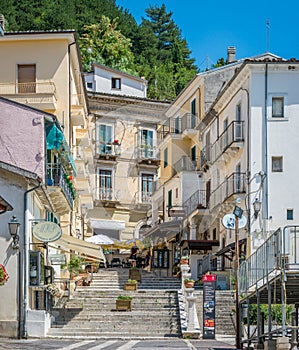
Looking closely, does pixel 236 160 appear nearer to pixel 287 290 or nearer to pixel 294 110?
pixel 294 110

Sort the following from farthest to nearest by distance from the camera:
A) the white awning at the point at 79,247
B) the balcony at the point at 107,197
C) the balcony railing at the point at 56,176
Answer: the balcony at the point at 107,197 < the white awning at the point at 79,247 < the balcony railing at the point at 56,176

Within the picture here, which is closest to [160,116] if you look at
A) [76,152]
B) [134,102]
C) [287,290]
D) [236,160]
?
[134,102]

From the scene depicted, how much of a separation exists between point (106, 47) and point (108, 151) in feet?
66.2

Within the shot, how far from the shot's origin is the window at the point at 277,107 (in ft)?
152

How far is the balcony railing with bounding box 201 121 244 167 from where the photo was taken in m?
Answer: 47.6

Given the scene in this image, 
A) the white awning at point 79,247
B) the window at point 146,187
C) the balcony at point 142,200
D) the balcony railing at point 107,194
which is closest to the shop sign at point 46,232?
the white awning at point 79,247

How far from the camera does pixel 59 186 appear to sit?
3809cm

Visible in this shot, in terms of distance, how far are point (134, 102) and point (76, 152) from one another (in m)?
16.7

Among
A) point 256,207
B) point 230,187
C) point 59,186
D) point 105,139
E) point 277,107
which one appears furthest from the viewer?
Answer: point 105,139

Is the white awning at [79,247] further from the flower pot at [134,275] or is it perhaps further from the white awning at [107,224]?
the white awning at [107,224]

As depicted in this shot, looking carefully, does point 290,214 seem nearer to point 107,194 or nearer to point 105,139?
point 105,139

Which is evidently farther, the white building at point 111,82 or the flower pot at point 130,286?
the white building at point 111,82

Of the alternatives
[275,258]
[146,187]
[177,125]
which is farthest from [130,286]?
[146,187]

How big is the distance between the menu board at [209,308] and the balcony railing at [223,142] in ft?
44.6
